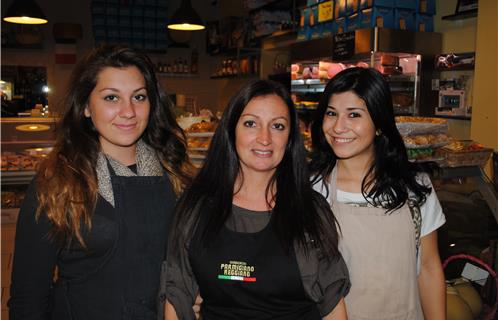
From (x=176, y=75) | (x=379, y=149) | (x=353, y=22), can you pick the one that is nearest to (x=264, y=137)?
(x=379, y=149)

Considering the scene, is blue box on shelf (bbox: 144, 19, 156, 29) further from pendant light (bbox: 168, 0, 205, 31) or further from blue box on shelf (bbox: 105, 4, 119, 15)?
pendant light (bbox: 168, 0, 205, 31)

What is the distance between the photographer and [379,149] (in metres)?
2.10

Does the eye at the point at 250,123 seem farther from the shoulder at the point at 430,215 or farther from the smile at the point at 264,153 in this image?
the shoulder at the point at 430,215

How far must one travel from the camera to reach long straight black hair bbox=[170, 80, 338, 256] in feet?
5.83

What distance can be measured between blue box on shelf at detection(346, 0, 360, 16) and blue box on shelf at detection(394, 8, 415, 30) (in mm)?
361

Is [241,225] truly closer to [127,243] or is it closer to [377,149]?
[127,243]

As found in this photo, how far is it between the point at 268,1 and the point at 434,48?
312 centimetres

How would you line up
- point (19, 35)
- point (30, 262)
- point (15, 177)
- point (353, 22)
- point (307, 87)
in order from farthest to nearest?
point (19, 35), point (307, 87), point (353, 22), point (15, 177), point (30, 262)

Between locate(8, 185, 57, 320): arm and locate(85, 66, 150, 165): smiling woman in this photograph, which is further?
locate(85, 66, 150, 165): smiling woman

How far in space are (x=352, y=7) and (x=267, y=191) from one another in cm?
344

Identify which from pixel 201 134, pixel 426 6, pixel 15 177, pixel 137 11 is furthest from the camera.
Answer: pixel 137 11

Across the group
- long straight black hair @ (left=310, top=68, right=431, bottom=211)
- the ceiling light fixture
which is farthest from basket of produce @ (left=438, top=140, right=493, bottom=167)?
the ceiling light fixture

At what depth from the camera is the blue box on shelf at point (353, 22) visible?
4.76m

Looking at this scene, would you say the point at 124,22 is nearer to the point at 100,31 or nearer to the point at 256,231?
the point at 100,31
